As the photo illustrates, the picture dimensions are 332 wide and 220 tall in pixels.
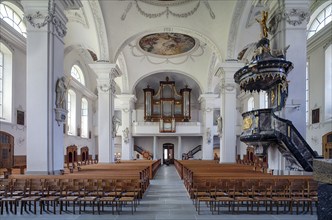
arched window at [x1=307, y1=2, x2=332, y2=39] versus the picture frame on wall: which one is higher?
arched window at [x1=307, y1=2, x2=332, y2=39]

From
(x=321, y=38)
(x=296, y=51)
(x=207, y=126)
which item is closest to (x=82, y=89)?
(x=207, y=126)

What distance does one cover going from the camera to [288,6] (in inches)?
356

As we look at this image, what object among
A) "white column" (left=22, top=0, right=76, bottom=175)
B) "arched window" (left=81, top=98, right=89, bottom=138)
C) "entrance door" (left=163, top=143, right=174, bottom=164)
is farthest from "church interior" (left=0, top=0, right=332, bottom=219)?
"entrance door" (left=163, top=143, right=174, bottom=164)

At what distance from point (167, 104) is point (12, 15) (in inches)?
662

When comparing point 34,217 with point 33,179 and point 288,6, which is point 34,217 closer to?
point 33,179

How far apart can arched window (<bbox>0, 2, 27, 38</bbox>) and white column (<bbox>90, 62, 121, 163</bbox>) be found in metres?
3.82

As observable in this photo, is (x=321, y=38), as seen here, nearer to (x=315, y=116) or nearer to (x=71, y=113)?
(x=315, y=116)

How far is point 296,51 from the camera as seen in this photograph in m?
9.21

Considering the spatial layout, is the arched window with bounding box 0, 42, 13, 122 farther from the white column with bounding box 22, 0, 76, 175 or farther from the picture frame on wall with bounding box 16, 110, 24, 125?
the white column with bounding box 22, 0, 76, 175

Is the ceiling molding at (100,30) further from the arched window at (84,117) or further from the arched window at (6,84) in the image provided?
the arched window at (84,117)

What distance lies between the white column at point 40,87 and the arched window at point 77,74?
1446cm

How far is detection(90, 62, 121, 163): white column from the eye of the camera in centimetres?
1598

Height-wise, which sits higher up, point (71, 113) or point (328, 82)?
point (328, 82)

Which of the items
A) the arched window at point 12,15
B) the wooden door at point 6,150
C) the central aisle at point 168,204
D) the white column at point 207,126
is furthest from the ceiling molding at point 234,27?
the wooden door at point 6,150
